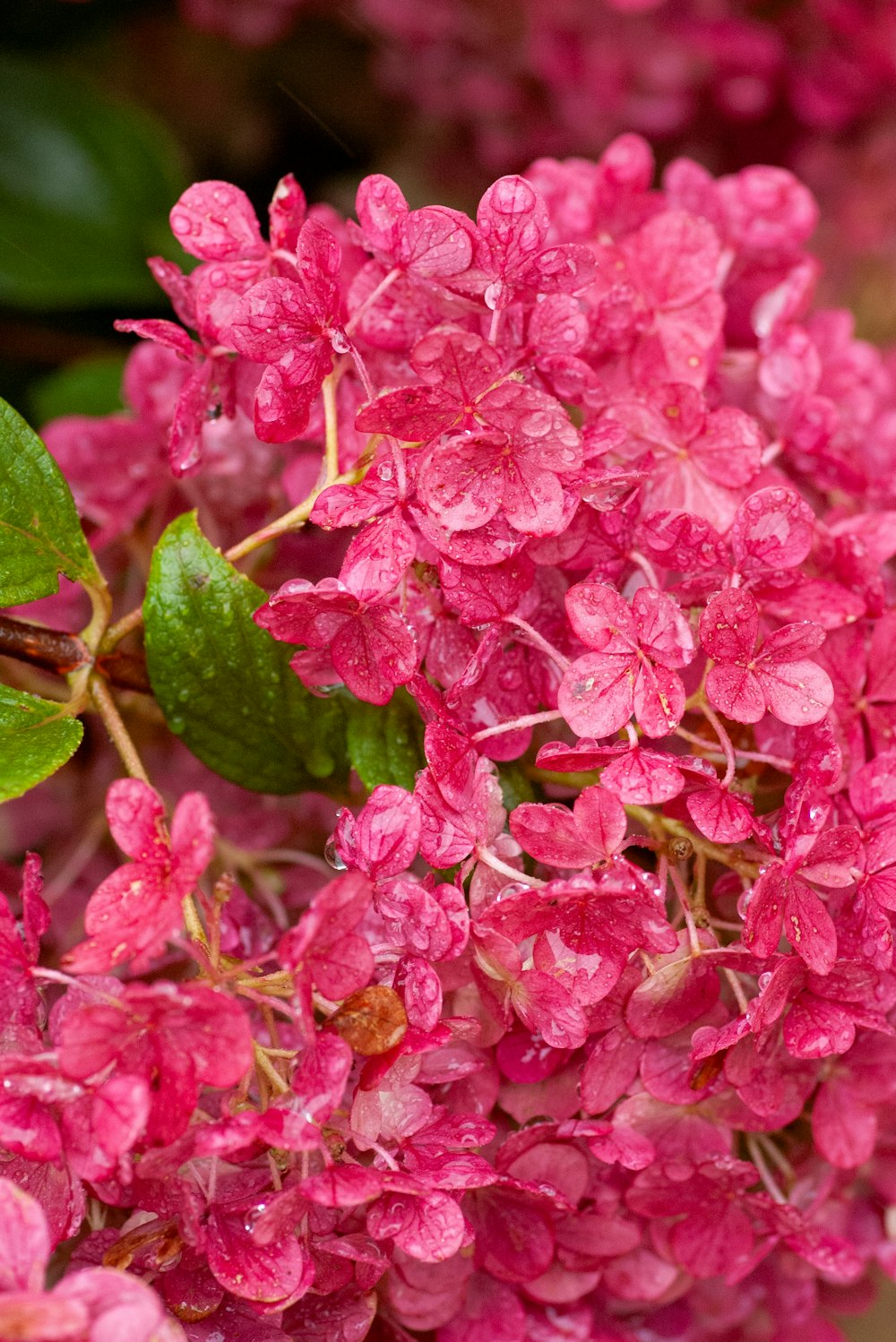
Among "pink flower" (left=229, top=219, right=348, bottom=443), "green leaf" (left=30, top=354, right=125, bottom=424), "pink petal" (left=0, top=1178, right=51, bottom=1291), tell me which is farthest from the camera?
"green leaf" (left=30, top=354, right=125, bottom=424)

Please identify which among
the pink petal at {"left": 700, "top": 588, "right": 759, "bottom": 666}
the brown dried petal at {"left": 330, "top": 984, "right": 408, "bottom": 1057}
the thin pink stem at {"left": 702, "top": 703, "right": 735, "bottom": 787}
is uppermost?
the pink petal at {"left": 700, "top": 588, "right": 759, "bottom": 666}

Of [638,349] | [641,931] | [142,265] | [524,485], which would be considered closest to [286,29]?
[142,265]

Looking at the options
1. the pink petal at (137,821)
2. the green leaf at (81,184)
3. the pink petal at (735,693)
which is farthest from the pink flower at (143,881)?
the green leaf at (81,184)

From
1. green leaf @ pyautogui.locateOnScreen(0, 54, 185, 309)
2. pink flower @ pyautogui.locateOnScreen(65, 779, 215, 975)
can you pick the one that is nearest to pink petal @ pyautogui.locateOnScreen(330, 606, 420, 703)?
pink flower @ pyautogui.locateOnScreen(65, 779, 215, 975)

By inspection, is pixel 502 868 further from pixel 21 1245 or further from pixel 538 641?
pixel 21 1245

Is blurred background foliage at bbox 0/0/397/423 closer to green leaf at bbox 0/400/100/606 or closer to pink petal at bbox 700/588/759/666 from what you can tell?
green leaf at bbox 0/400/100/606

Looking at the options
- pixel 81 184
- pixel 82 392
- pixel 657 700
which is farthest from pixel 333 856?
pixel 81 184

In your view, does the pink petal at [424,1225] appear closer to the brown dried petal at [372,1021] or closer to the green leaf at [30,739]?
the brown dried petal at [372,1021]
